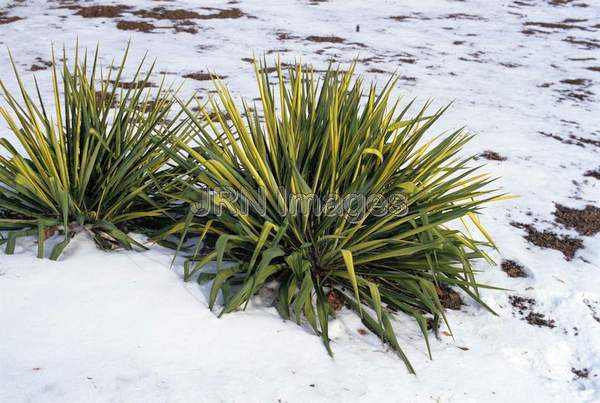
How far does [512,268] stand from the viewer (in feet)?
10.3

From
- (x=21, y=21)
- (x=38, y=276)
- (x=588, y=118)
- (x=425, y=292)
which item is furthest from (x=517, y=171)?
(x=21, y=21)

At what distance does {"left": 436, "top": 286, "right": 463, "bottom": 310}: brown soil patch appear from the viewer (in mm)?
2736

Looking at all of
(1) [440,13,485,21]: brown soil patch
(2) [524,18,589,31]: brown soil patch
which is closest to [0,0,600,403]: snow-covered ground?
(2) [524,18,589,31]: brown soil patch

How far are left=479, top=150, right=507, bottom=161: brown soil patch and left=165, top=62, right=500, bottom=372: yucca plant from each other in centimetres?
256

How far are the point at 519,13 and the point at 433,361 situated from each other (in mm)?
13268

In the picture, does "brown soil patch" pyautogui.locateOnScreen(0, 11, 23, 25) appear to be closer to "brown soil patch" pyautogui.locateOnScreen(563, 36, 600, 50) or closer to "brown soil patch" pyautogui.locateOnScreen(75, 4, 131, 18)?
"brown soil patch" pyautogui.locateOnScreen(75, 4, 131, 18)

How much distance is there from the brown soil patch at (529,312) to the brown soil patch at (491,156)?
7.89 ft

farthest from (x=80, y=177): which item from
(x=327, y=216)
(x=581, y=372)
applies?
(x=581, y=372)

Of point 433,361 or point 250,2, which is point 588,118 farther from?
point 250,2

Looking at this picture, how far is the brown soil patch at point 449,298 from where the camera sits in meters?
2.74

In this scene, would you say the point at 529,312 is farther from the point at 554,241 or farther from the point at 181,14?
the point at 181,14

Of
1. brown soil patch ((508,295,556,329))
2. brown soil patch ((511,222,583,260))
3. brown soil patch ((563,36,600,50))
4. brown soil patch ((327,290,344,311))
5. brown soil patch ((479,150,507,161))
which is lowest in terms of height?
brown soil patch ((479,150,507,161))

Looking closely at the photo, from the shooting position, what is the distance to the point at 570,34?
11133 mm

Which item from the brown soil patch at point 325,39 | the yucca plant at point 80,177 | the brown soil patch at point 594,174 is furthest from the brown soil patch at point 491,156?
the brown soil patch at point 325,39
